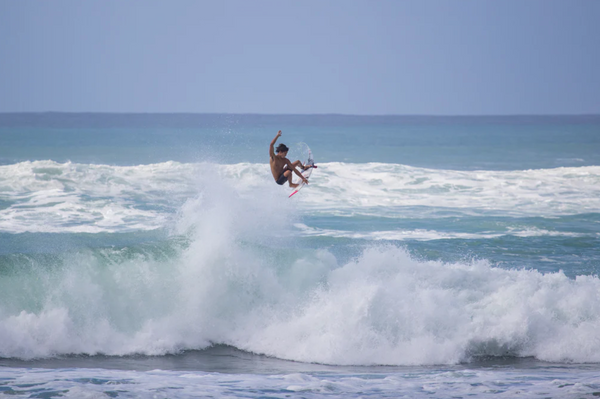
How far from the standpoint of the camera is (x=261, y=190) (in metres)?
19.8

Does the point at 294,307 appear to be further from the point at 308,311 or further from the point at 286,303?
the point at 308,311

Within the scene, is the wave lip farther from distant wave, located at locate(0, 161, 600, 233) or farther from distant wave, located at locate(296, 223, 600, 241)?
distant wave, located at locate(0, 161, 600, 233)

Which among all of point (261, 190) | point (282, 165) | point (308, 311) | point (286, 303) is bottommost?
point (308, 311)

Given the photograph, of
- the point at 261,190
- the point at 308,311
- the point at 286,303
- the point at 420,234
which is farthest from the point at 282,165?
the point at 261,190

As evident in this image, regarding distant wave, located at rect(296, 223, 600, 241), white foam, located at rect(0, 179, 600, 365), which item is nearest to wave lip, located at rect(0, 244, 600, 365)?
white foam, located at rect(0, 179, 600, 365)

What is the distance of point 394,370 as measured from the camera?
30.9ft

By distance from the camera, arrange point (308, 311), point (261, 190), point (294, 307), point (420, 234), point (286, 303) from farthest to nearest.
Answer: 1. point (261, 190)
2. point (420, 234)
3. point (286, 303)
4. point (294, 307)
5. point (308, 311)

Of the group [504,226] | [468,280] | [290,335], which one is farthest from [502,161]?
[290,335]

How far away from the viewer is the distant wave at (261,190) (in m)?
17.4

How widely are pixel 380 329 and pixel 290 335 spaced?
1.40 meters

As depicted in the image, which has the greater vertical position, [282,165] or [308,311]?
[282,165]

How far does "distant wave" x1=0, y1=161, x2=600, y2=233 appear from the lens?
57.0 feet

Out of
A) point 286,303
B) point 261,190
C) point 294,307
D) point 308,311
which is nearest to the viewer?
point 308,311

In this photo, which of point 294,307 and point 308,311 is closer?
point 308,311
